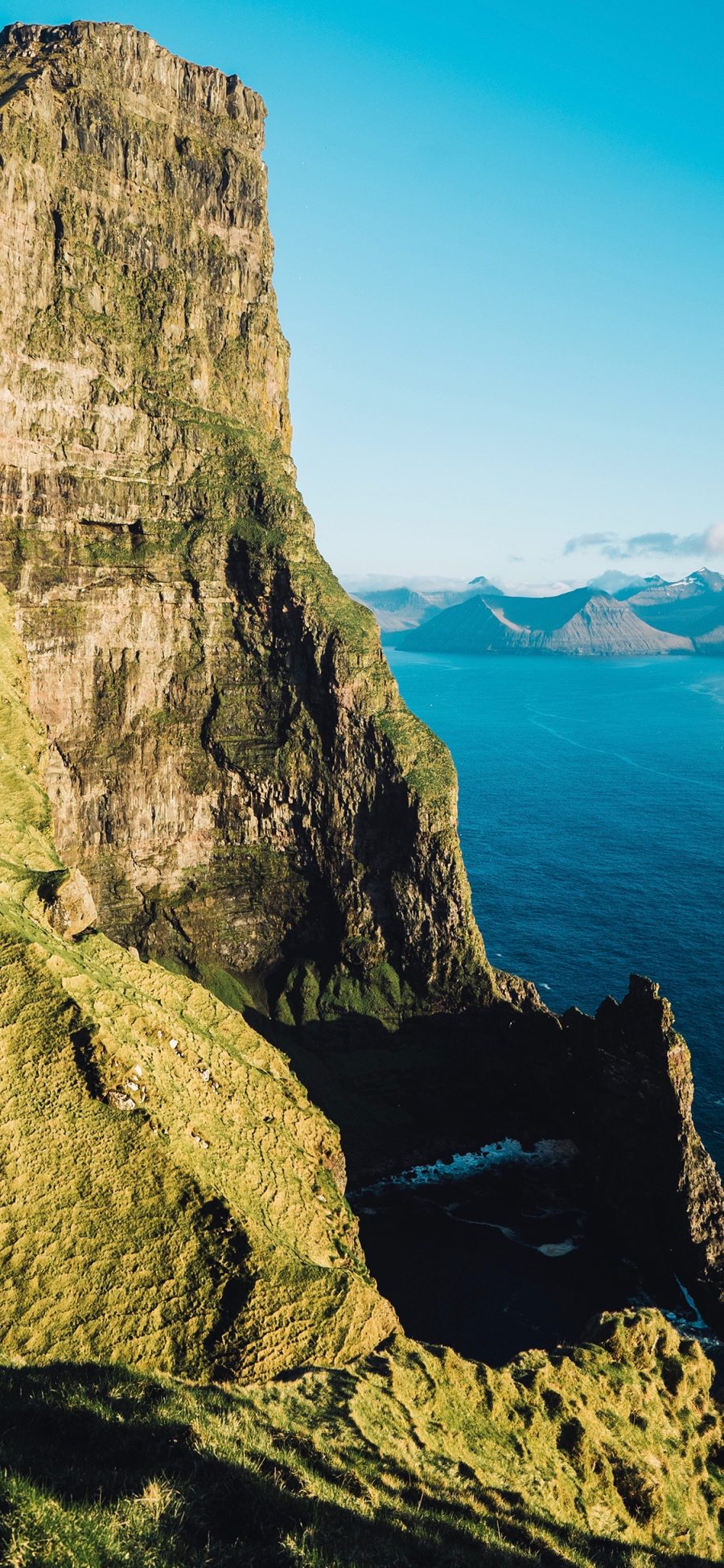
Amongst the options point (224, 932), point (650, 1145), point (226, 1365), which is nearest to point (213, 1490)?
point (226, 1365)

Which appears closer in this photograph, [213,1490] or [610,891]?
[213,1490]

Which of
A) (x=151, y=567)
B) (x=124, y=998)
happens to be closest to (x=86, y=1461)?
(x=124, y=998)

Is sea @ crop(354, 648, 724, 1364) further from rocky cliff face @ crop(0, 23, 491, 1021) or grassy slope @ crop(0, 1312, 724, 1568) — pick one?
grassy slope @ crop(0, 1312, 724, 1568)

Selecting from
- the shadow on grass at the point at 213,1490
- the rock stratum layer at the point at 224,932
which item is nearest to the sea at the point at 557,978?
the rock stratum layer at the point at 224,932

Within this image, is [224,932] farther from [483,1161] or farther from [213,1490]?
[213,1490]

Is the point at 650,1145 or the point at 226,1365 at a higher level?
the point at 226,1365

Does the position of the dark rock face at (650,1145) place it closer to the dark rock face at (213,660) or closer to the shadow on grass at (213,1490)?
the dark rock face at (213,660)
